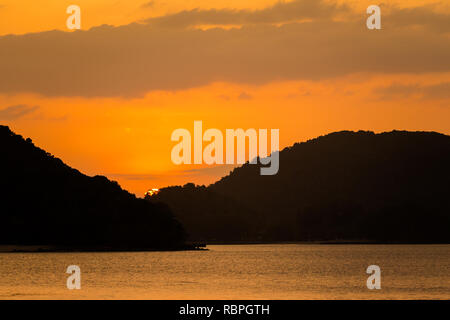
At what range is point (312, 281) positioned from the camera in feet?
357

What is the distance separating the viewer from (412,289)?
91688 mm

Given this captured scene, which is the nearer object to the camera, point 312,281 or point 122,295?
point 122,295

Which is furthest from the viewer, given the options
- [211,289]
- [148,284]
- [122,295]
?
[148,284]

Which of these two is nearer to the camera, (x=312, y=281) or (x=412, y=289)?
(x=412, y=289)
